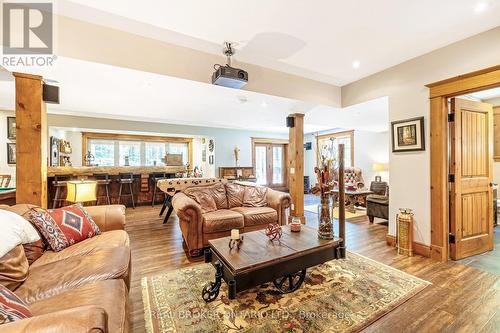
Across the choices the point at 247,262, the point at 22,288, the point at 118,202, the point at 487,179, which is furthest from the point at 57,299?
the point at 118,202

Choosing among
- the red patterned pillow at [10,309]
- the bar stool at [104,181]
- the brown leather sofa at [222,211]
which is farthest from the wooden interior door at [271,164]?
the red patterned pillow at [10,309]

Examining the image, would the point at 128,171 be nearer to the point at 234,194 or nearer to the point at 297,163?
the point at 234,194

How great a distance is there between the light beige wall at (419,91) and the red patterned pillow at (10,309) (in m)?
3.80

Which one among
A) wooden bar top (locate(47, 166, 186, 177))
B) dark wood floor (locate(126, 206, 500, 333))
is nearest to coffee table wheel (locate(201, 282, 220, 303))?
dark wood floor (locate(126, 206, 500, 333))

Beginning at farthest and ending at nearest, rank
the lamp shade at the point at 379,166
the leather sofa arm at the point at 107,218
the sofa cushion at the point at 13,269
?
the lamp shade at the point at 379,166 → the leather sofa arm at the point at 107,218 → the sofa cushion at the point at 13,269

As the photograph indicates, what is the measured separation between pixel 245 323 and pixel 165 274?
1188 millimetres

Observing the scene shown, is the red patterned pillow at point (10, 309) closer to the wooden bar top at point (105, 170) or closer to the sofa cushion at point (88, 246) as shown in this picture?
the sofa cushion at point (88, 246)

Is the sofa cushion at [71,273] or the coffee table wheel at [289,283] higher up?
the sofa cushion at [71,273]

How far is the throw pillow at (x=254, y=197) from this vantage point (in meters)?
3.85

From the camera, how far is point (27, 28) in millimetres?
2137

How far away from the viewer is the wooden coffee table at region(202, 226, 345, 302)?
1704 millimetres

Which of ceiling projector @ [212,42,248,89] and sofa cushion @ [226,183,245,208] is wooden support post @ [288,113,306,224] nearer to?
sofa cushion @ [226,183,245,208]

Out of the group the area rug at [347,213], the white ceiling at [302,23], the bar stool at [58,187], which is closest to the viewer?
the white ceiling at [302,23]

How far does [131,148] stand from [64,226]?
6.45 meters
